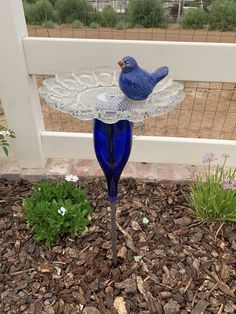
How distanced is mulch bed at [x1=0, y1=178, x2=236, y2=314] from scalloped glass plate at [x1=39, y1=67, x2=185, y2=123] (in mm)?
918

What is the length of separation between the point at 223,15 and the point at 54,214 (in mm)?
5176

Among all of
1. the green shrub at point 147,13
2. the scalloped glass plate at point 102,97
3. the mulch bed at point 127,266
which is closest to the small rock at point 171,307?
the mulch bed at point 127,266

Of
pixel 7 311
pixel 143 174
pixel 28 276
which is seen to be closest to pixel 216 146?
pixel 143 174

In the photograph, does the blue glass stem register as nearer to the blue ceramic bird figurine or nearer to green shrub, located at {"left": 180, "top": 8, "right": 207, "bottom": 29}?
the blue ceramic bird figurine

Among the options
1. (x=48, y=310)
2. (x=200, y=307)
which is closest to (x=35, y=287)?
(x=48, y=310)

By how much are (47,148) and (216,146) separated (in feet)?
4.26

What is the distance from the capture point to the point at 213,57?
1863 millimetres

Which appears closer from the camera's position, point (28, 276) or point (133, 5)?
point (28, 276)

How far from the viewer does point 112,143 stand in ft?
4.00

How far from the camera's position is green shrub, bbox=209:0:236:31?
5.56 meters

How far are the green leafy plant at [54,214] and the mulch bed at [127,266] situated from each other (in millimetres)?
75

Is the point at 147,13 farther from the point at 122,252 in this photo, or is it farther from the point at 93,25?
the point at 122,252

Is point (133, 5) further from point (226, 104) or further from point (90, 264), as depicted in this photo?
point (90, 264)

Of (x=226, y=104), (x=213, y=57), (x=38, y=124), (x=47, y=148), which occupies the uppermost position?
(x=213, y=57)
